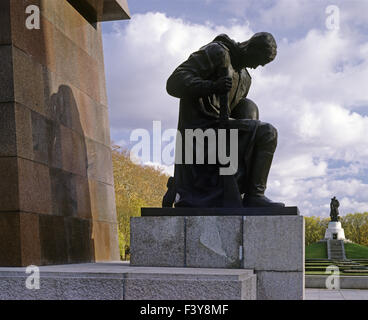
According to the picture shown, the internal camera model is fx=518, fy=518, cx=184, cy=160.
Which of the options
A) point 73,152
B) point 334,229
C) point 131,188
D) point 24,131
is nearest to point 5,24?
point 24,131

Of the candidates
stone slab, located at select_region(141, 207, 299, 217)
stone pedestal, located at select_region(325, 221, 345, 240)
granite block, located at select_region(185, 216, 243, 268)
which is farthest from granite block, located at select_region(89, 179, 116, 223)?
stone pedestal, located at select_region(325, 221, 345, 240)

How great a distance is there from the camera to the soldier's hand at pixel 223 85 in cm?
667

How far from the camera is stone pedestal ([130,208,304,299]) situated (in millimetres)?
6074

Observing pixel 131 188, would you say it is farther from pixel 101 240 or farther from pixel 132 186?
pixel 101 240

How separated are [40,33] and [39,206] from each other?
2.64 metres

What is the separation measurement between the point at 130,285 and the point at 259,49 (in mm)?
3782

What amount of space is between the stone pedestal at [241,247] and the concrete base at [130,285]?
0.64 meters

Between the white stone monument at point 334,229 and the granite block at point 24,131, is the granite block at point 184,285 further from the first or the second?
the white stone monument at point 334,229

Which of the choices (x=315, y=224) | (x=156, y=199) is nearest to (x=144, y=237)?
(x=156, y=199)

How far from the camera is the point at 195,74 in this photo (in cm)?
702

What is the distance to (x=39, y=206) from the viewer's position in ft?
23.7

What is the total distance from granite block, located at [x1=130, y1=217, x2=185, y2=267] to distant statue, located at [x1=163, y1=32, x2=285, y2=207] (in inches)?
19.6

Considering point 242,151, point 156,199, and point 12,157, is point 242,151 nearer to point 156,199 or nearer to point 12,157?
point 12,157
